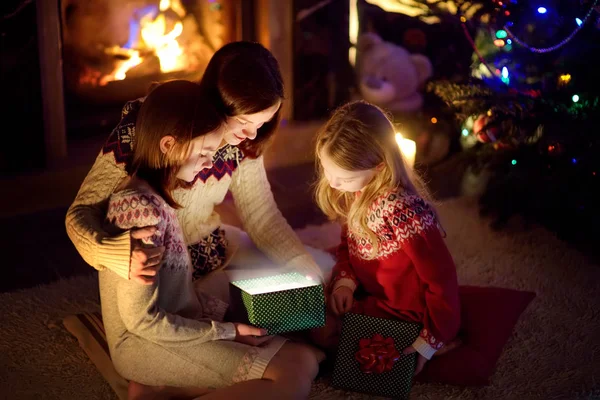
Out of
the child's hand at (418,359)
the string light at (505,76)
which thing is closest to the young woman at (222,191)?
the child's hand at (418,359)

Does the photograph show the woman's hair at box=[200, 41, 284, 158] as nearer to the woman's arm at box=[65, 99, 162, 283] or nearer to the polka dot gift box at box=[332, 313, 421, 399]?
the woman's arm at box=[65, 99, 162, 283]

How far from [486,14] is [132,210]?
1633mm

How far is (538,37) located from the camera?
2594 millimetres

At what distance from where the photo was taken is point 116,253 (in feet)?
5.57

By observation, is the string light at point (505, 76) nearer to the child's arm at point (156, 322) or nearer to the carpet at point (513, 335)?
the carpet at point (513, 335)

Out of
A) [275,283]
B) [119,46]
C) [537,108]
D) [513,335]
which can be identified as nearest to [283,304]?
[275,283]

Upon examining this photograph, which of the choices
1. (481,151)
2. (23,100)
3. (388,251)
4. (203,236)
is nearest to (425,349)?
(388,251)

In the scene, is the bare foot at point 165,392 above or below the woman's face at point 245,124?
below

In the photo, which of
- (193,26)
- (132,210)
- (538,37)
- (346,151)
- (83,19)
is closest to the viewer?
(132,210)

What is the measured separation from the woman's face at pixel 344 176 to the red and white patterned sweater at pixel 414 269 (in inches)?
2.5

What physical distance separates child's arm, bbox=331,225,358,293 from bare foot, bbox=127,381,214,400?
0.48 metres

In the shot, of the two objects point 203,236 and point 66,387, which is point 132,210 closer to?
point 203,236

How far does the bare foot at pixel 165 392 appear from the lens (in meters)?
1.82

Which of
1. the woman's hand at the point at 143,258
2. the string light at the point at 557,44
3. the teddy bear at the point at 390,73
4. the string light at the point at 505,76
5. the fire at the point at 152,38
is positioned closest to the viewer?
the woman's hand at the point at 143,258
